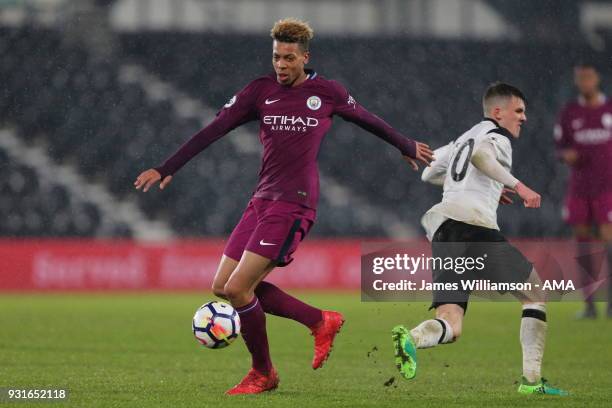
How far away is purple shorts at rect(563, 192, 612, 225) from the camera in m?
12.0

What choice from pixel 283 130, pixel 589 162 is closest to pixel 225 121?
pixel 283 130

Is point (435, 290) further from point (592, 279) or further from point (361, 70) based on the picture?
point (361, 70)

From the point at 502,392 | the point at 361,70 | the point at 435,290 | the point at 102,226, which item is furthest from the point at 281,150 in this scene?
the point at 361,70

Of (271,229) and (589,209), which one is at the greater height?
(589,209)

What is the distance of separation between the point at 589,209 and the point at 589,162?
1.63 ft

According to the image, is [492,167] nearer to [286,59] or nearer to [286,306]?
[286,59]

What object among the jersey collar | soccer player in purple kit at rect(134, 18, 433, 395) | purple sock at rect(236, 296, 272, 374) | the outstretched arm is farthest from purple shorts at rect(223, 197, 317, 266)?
the jersey collar

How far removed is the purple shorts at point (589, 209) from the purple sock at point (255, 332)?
6.53m

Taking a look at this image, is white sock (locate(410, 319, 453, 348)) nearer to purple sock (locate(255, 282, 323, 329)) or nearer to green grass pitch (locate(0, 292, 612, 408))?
green grass pitch (locate(0, 292, 612, 408))

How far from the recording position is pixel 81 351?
8719 mm

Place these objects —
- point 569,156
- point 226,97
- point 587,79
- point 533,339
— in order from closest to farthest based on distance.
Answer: point 533,339 < point 587,79 < point 569,156 < point 226,97

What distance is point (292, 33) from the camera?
622 cm

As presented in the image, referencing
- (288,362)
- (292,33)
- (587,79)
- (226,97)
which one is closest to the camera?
(292,33)

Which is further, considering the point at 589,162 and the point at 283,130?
the point at 589,162
